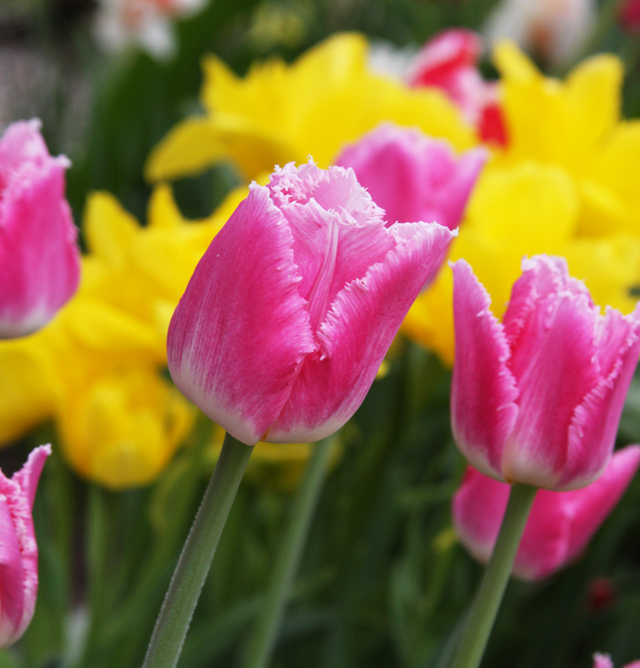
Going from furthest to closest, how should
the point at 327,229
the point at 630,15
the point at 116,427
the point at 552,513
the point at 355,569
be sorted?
the point at 630,15 < the point at 355,569 < the point at 116,427 < the point at 552,513 < the point at 327,229

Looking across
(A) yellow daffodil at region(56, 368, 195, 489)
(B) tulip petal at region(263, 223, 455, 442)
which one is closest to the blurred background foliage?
(A) yellow daffodil at region(56, 368, 195, 489)

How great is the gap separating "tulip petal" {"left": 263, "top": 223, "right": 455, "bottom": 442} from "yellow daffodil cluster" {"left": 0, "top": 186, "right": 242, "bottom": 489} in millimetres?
225

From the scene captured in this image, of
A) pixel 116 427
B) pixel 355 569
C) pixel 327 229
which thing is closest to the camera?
pixel 327 229

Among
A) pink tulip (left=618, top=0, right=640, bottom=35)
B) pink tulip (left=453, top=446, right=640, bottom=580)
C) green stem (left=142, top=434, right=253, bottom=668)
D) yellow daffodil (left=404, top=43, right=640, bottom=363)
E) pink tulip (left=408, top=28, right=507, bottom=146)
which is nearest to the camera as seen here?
green stem (left=142, top=434, right=253, bottom=668)

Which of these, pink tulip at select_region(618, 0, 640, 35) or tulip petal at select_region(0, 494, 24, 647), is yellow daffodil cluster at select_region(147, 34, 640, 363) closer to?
tulip petal at select_region(0, 494, 24, 647)

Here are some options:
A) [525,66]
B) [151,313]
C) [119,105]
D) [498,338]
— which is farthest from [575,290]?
[119,105]

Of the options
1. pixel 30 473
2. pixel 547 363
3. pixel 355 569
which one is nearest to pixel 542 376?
pixel 547 363

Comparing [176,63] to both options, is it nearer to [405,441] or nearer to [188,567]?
[405,441]

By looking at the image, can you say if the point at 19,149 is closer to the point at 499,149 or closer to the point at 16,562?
the point at 16,562

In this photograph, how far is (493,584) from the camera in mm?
203

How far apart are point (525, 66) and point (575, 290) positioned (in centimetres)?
38

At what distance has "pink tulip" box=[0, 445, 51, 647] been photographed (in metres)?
0.18

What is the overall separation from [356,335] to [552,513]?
0.47ft

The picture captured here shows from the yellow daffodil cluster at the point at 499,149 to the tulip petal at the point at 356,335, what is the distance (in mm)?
219
